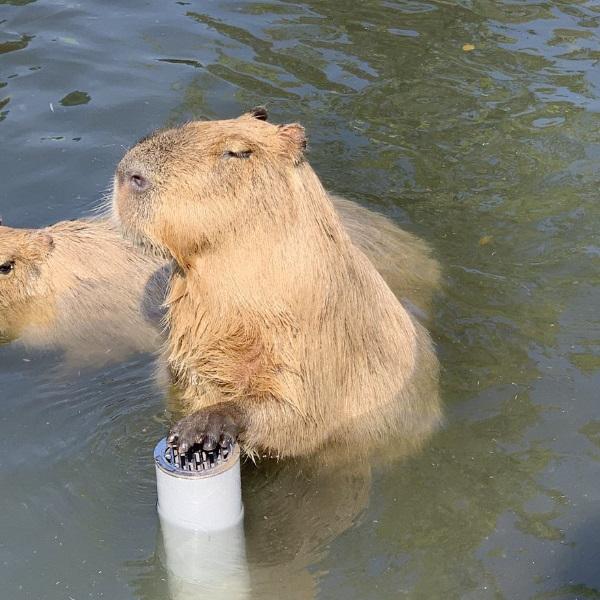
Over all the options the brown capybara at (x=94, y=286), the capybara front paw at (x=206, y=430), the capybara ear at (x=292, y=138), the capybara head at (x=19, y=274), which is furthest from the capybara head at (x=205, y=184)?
the capybara head at (x=19, y=274)

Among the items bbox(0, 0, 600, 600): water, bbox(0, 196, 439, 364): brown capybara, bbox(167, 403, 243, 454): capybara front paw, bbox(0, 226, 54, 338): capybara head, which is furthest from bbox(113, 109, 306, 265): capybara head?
bbox(0, 226, 54, 338): capybara head

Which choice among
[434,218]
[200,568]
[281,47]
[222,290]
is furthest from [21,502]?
[281,47]

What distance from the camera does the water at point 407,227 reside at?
152 inches

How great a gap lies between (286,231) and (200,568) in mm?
1154

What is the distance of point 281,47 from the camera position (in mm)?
7355

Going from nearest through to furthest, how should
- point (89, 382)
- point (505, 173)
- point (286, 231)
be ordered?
point (286, 231) < point (89, 382) < point (505, 173)

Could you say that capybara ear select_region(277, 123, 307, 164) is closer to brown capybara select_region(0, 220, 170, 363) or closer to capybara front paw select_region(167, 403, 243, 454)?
capybara front paw select_region(167, 403, 243, 454)

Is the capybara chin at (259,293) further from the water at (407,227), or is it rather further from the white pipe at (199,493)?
the water at (407,227)

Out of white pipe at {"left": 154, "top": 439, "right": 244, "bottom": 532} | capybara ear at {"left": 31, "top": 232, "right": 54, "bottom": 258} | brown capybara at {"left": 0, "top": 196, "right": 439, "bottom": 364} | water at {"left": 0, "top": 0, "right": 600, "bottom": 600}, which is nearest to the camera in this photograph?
white pipe at {"left": 154, "top": 439, "right": 244, "bottom": 532}

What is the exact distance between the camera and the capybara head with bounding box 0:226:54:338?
5133 millimetres

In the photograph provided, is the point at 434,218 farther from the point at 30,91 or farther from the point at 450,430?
the point at 30,91

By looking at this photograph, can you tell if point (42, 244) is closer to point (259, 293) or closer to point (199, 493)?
point (259, 293)

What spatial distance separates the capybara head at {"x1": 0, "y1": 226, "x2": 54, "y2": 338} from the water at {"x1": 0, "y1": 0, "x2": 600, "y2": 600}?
193mm

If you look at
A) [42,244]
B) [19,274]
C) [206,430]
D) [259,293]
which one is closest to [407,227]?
[42,244]
